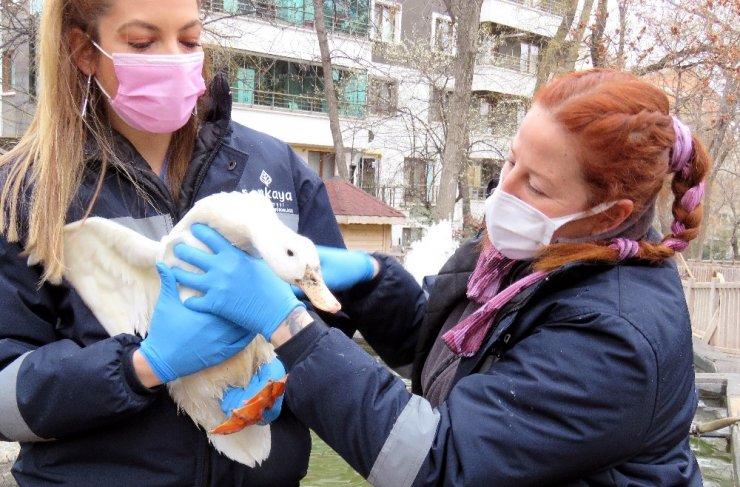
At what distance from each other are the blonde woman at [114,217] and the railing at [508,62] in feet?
80.1

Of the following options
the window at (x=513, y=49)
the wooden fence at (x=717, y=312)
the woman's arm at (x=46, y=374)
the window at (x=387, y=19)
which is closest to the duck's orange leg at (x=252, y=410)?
the woman's arm at (x=46, y=374)

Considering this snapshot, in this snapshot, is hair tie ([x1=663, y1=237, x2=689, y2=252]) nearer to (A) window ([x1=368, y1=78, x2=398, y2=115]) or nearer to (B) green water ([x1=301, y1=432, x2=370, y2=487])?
(B) green water ([x1=301, y1=432, x2=370, y2=487])

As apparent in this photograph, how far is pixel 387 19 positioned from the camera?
24.8 metres

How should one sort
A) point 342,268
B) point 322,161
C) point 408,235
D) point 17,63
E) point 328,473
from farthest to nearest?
point 322,161, point 408,235, point 17,63, point 328,473, point 342,268

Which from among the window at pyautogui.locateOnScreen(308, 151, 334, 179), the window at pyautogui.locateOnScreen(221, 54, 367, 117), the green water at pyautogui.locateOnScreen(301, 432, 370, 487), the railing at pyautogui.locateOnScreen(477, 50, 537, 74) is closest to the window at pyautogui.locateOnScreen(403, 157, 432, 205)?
the window at pyautogui.locateOnScreen(308, 151, 334, 179)

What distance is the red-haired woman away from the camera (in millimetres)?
1692

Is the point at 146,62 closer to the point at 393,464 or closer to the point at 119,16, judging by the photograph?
the point at 119,16

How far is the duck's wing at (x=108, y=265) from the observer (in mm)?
1928

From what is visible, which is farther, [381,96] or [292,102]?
[292,102]

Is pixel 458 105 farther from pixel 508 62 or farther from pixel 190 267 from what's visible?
pixel 508 62

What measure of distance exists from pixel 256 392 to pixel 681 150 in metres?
1.30

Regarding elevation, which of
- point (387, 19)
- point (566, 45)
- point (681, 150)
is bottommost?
point (681, 150)

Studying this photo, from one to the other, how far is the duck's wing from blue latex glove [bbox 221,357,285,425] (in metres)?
0.33

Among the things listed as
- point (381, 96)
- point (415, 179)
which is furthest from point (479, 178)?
point (381, 96)
